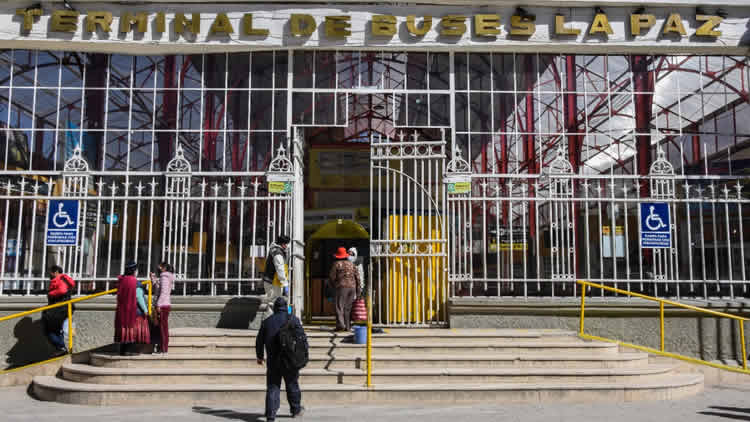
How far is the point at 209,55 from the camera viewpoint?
12.5 metres

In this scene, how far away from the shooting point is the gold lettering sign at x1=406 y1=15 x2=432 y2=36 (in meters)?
12.2

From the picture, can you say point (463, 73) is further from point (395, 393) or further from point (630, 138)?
point (395, 393)

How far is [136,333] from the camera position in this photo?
894cm

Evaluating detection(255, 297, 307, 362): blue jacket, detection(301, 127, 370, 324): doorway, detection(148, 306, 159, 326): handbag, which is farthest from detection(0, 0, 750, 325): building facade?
detection(301, 127, 370, 324): doorway

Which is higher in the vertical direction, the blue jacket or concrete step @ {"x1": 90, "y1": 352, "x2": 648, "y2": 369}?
the blue jacket

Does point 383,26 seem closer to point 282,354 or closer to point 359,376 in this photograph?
point 359,376

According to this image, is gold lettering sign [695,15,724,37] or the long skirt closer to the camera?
the long skirt

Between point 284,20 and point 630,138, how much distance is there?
815cm

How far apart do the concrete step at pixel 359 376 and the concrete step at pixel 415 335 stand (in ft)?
3.28

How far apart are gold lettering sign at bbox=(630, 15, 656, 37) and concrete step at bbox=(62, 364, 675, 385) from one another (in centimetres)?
718

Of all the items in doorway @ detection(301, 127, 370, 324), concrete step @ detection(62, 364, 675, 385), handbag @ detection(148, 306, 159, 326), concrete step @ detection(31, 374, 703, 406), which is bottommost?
concrete step @ detection(31, 374, 703, 406)

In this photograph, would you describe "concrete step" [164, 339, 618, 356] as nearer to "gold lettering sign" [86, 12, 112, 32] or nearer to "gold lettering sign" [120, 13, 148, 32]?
"gold lettering sign" [120, 13, 148, 32]

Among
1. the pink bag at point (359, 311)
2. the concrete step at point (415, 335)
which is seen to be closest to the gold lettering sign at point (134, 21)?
the concrete step at point (415, 335)

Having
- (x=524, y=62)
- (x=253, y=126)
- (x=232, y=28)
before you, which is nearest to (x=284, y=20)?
(x=232, y=28)
